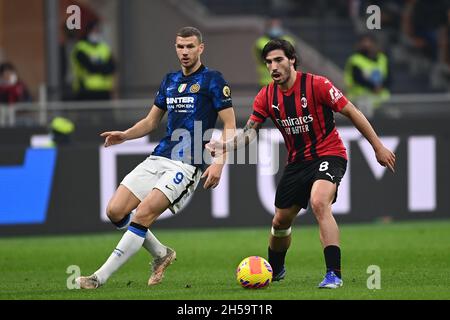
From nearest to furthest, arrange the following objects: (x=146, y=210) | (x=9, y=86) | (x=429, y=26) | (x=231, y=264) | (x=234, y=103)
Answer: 1. (x=146, y=210)
2. (x=231, y=264)
3. (x=234, y=103)
4. (x=9, y=86)
5. (x=429, y=26)

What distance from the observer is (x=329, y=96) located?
32.9ft

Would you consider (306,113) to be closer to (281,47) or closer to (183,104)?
(281,47)

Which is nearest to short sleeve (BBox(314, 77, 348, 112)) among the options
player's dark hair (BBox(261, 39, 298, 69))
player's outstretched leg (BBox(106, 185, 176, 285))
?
player's dark hair (BBox(261, 39, 298, 69))

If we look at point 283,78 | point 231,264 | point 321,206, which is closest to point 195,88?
point 283,78

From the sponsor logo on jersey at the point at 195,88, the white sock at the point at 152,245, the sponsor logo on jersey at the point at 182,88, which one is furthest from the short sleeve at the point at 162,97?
the white sock at the point at 152,245

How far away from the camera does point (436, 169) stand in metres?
16.8

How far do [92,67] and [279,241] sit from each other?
356 inches

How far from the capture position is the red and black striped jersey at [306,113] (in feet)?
33.1

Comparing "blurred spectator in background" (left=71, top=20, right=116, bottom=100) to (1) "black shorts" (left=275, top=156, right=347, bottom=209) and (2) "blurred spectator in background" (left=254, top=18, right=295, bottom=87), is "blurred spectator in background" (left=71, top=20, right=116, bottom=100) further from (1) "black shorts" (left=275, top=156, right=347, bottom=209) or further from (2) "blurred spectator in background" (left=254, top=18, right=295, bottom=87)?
(1) "black shorts" (left=275, top=156, right=347, bottom=209)

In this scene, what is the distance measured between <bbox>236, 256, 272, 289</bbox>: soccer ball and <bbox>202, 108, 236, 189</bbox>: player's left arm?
778mm

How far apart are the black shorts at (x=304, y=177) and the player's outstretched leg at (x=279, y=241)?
161 millimetres

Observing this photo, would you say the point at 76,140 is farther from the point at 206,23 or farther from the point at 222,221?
the point at 206,23

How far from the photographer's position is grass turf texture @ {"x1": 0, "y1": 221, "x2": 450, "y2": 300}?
379 inches

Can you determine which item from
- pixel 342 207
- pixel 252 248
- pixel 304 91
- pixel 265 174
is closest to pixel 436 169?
pixel 342 207
